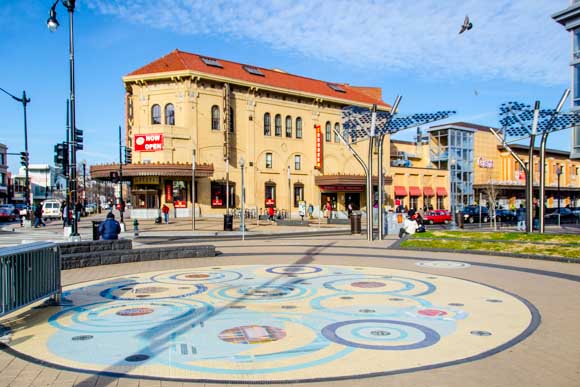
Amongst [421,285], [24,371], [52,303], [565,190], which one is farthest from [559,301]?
[565,190]

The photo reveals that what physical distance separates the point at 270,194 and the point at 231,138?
7320 millimetres

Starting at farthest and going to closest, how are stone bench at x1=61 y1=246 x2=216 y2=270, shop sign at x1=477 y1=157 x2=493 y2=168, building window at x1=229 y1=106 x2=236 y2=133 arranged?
shop sign at x1=477 y1=157 x2=493 y2=168 < building window at x1=229 y1=106 x2=236 y2=133 < stone bench at x1=61 y1=246 x2=216 y2=270

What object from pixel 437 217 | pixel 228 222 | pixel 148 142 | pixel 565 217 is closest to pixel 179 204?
pixel 148 142

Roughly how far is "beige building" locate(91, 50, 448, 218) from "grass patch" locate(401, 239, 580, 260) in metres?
25.3

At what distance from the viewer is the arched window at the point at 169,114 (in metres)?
45.2

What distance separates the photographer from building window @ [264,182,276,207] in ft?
164

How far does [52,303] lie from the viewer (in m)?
8.78

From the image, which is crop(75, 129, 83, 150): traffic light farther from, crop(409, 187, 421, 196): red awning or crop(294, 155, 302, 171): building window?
crop(409, 187, 421, 196): red awning

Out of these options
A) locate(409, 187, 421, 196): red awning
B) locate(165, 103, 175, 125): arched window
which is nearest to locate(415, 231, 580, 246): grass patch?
locate(165, 103, 175, 125): arched window

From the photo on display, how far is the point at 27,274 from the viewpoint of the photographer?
7.57m

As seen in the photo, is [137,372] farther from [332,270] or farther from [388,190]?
[388,190]

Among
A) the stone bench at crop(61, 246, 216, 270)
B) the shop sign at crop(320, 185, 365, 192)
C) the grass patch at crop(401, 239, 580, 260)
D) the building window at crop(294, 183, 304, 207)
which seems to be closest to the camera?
the stone bench at crop(61, 246, 216, 270)

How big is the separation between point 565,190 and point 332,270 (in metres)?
79.6

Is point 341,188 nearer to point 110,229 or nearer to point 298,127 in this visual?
point 298,127
